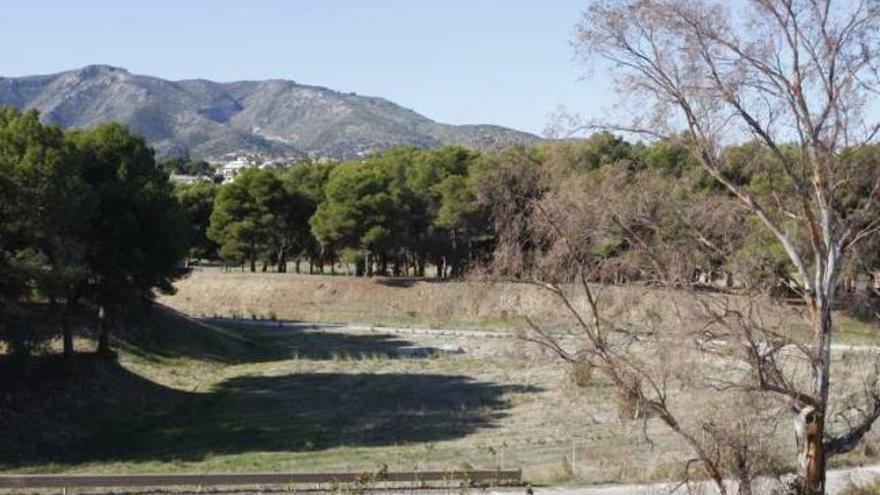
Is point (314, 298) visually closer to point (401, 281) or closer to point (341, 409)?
point (401, 281)

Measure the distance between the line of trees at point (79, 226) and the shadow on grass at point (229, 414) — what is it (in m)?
2.68

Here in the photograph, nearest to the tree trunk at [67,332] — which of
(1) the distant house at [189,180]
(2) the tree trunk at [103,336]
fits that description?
(2) the tree trunk at [103,336]

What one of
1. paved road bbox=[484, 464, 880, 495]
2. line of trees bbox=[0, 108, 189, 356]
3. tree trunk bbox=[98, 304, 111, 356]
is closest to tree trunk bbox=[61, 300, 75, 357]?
line of trees bbox=[0, 108, 189, 356]

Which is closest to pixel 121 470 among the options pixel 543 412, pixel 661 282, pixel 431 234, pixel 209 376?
pixel 543 412

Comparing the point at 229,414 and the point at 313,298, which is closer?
the point at 229,414

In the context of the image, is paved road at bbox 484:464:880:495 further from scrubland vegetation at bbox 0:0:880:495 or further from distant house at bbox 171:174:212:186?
distant house at bbox 171:174:212:186

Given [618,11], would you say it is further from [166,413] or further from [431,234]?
[431,234]

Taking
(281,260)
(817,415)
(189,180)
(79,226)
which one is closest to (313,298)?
(281,260)

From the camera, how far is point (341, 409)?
3647 centimetres

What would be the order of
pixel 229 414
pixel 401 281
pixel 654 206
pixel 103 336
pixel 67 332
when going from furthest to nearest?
pixel 401 281
pixel 103 336
pixel 67 332
pixel 229 414
pixel 654 206

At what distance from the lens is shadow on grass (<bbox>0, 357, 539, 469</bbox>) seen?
29656 millimetres

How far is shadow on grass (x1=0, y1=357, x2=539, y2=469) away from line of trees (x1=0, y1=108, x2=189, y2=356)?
2.68m

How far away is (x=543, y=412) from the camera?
3384 cm

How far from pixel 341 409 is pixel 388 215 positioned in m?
35.0
